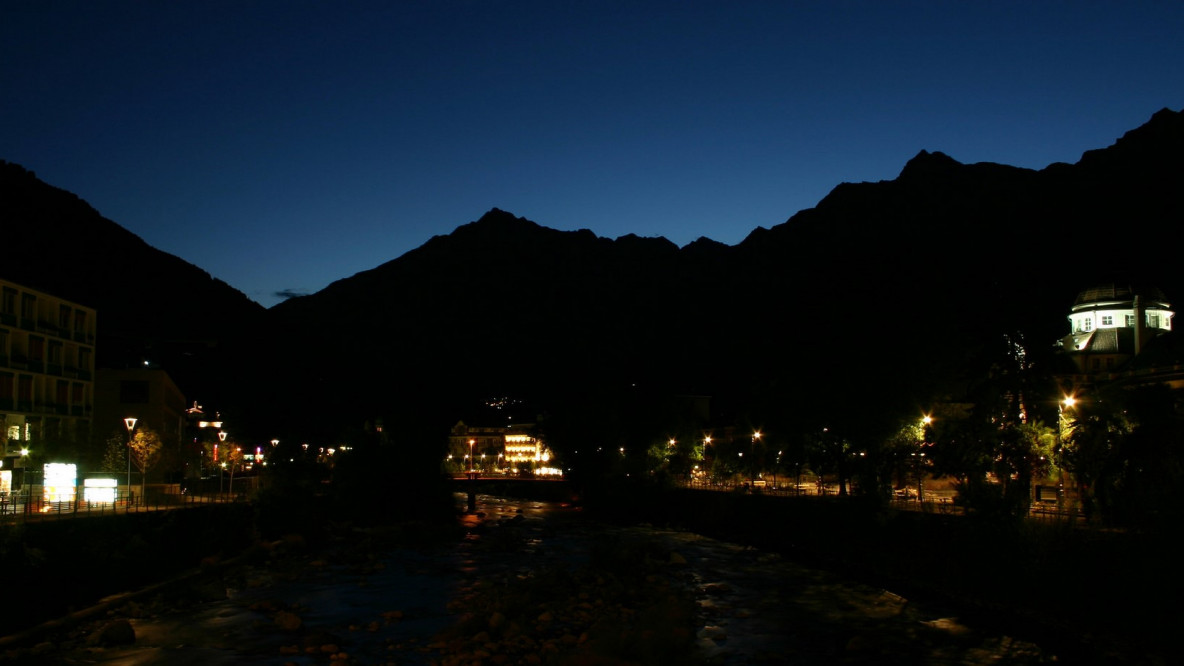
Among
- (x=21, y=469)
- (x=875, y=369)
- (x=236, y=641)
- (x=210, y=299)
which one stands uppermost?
(x=210, y=299)

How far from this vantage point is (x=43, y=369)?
7262 centimetres

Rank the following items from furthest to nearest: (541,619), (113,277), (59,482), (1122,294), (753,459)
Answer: (113,277) → (1122,294) → (753,459) → (59,482) → (541,619)

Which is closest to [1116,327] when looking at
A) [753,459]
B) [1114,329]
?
[1114,329]

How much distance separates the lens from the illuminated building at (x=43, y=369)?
67.0 metres

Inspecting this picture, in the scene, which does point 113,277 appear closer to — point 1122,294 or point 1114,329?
point 1114,329

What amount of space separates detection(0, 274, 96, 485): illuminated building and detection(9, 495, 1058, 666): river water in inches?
926

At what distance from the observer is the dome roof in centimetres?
14725

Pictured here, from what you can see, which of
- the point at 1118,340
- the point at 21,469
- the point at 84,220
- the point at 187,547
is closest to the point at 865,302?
the point at 187,547

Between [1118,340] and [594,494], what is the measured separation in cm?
9365

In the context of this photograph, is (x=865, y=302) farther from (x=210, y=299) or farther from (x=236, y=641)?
(x=210, y=299)

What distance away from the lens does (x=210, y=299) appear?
194 m

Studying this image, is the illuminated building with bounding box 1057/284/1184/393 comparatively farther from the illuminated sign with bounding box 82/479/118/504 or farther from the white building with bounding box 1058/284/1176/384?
the illuminated sign with bounding box 82/479/118/504

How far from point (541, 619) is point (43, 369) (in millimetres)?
53881

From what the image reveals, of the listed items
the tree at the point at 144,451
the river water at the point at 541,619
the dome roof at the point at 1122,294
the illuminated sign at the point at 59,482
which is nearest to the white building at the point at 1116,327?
the dome roof at the point at 1122,294
